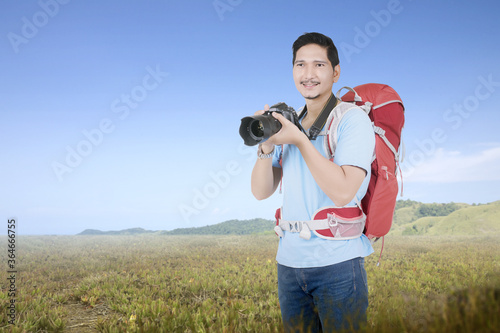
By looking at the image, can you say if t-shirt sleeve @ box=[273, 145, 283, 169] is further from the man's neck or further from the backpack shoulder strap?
the backpack shoulder strap

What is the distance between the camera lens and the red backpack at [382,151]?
2.67 meters

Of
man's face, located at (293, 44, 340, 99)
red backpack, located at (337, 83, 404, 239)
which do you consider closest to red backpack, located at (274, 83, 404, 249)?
red backpack, located at (337, 83, 404, 239)

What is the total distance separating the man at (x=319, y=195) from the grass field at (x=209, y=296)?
11.4 inches

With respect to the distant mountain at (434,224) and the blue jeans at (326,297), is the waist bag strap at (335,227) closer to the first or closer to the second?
the blue jeans at (326,297)

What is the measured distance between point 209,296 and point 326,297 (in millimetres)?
5500

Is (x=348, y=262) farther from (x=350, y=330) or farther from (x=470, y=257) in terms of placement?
(x=470, y=257)

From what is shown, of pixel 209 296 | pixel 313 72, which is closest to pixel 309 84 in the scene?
pixel 313 72

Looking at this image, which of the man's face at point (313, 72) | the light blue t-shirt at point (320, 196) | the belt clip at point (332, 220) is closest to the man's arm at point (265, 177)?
the light blue t-shirt at point (320, 196)

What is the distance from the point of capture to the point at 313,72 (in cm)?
287

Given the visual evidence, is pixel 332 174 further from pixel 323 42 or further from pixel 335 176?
pixel 323 42

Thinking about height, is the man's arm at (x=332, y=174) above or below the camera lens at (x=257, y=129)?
below

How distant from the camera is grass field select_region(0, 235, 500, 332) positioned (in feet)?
6.10

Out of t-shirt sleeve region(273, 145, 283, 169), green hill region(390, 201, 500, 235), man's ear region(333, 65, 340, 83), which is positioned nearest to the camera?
man's ear region(333, 65, 340, 83)

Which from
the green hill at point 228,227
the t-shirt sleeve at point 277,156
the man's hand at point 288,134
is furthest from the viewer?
the green hill at point 228,227
